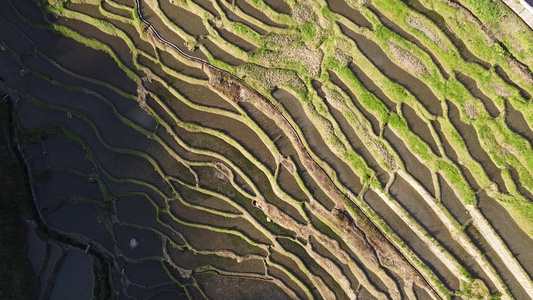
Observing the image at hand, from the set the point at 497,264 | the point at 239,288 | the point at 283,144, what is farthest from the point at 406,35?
the point at 239,288

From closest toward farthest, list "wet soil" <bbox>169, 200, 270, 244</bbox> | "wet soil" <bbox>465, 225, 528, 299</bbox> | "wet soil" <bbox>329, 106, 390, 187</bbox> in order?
"wet soil" <bbox>465, 225, 528, 299</bbox> < "wet soil" <bbox>329, 106, 390, 187</bbox> < "wet soil" <bbox>169, 200, 270, 244</bbox>

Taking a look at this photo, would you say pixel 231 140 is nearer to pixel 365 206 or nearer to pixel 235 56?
pixel 235 56

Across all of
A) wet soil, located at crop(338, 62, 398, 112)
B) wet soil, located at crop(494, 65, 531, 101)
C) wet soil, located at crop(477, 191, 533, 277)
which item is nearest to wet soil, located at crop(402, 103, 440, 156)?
wet soil, located at crop(338, 62, 398, 112)

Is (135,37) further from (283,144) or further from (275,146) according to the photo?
(283,144)

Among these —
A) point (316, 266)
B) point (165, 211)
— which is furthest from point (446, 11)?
point (165, 211)

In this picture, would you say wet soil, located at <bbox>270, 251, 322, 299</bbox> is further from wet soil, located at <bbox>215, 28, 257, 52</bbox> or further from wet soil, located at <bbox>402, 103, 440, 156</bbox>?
wet soil, located at <bbox>215, 28, 257, 52</bbox>
